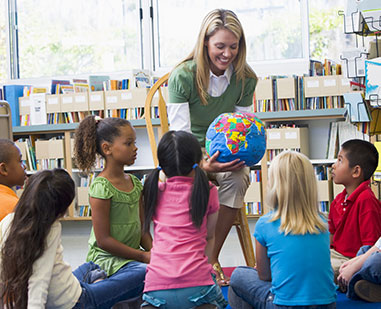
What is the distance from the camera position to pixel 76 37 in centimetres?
564

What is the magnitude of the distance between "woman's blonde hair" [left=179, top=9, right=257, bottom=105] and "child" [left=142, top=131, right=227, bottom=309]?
0.65 metres

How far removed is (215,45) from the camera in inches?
96.0

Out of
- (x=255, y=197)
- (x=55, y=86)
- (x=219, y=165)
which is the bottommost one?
(x=255, y=197)

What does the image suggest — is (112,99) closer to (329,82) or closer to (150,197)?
(329,82)

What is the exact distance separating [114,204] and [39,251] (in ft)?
1.57

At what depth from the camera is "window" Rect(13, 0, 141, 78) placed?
217 inches

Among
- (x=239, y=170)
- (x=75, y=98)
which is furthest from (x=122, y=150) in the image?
(x=75, y=98)

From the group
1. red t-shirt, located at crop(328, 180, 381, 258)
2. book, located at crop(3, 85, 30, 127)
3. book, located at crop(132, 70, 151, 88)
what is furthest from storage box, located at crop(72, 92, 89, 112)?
red t-shirt, located at crop(328, 180, 381, 258)

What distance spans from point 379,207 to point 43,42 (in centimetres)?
429

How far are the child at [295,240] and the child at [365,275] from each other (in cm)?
33

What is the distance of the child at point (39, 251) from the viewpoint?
1676 mm

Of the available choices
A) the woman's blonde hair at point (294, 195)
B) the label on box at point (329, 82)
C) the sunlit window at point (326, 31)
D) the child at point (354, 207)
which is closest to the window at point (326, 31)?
the sunlit window at point (326, 31)

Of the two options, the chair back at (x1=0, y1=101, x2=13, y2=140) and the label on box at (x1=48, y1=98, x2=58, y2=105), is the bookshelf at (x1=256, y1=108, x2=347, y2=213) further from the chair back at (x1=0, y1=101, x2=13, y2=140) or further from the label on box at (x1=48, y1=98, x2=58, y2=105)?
the chair back at (x1=0, y1=101, x2=13, y2=140)

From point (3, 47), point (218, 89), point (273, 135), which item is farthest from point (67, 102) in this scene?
point (218, 89)
